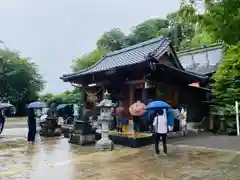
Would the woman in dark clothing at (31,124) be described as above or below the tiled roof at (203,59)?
below

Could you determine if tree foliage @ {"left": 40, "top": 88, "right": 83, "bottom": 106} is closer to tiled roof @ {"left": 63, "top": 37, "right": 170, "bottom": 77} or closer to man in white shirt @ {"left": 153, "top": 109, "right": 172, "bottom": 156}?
tiled roof @ {"left": 63, "top": 37, "right": 170, "bottom": 77}

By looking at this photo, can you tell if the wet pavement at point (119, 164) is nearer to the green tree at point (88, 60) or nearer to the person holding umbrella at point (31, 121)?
A: the person holding umbrella at point (31, 121)

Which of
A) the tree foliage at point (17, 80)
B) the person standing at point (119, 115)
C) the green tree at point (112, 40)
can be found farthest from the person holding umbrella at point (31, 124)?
the green tree at point (112, 40)

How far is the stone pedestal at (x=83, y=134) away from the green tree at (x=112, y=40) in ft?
113

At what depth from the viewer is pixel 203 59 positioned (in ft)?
68.9

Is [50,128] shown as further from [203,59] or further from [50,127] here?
[203,59]

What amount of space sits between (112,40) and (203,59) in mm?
27783

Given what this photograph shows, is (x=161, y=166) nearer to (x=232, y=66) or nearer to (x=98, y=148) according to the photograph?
(x=98, y=148)

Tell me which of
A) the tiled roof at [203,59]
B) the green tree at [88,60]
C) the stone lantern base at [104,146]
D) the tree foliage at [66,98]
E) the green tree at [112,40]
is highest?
the green tree at [112,40]

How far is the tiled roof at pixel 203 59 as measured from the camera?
62.7 feet

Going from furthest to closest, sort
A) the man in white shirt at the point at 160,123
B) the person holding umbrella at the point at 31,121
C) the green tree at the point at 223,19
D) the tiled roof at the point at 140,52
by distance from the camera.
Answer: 1. the tiled roof at the point at 140,52
2. the person holding umbrella at the point at 31,121
3. the man in white shirt at the point at 160,123
4. the green tree at the point at 223,19

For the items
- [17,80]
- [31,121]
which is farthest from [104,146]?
[17,80]

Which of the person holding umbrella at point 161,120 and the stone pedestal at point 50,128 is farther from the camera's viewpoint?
the stone pedestal at point 50,128

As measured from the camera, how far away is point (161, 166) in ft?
25.6
